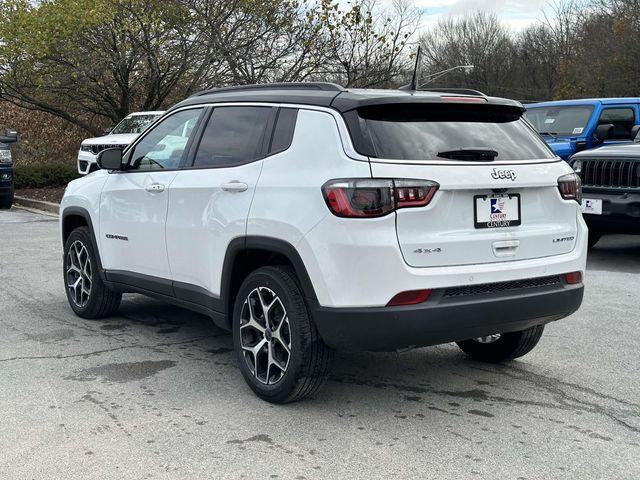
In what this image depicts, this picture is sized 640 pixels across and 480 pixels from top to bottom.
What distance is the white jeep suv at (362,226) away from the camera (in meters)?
3.86

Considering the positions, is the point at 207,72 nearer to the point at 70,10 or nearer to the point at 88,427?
the point at 70,10

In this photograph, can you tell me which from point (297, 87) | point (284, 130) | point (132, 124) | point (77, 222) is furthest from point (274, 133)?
point (132, 124)

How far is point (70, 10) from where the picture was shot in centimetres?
1677

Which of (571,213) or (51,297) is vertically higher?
(571,213)

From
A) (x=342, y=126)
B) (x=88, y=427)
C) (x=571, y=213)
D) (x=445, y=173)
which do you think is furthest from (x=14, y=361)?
(x=571, y=213)

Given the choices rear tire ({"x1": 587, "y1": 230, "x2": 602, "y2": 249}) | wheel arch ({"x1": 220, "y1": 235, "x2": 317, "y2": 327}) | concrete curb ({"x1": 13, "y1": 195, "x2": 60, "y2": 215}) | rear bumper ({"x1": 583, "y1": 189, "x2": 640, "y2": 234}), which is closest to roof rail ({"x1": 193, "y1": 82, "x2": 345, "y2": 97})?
wheel arch ({"x1": 220, "y1": 235, "x2": 317, "y2": 327})

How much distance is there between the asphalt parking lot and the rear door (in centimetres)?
62

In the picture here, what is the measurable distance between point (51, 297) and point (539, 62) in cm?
5501

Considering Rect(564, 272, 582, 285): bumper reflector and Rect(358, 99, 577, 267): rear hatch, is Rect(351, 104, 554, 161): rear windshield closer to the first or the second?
Rect(358, 99, 577, 267): rear hatch

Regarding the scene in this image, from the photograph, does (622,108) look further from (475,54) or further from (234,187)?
(475,54)

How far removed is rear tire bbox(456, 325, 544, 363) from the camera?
4.97 metres

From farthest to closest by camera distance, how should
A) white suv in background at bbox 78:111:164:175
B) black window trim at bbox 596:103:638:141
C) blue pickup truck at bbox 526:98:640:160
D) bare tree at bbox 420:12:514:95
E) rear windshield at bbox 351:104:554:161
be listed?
bare tree at bbox 420:12:514:95 → white suv in background at bbox 78:111:164:175 → black window trim at bbox 596:103:638:141 → blue pickup truck at bbox 526:98:640:160 → rear windshield at bbox 351:104:554:161

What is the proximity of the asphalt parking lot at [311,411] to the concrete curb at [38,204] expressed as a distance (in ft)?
33.6

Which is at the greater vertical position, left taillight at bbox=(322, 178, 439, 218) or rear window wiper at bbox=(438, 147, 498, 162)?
rear window wiper at bbox=(438, 147, 498, 162)
